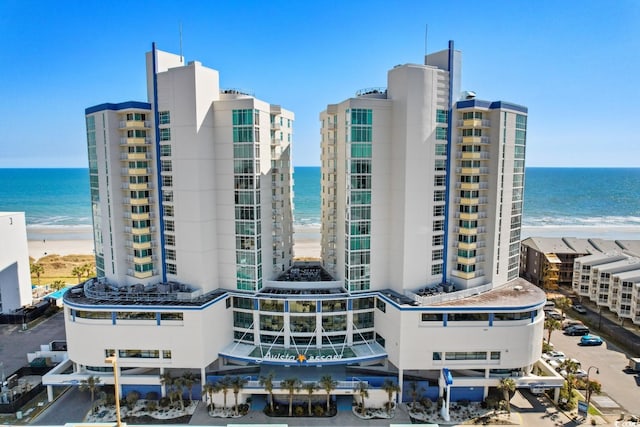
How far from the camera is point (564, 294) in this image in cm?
7106

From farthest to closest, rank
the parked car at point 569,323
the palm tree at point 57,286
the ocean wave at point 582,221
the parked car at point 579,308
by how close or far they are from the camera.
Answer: the ocean wave at point 582,221, the palm tree at point 57,286, the parked car at point 579,308, the parked car at point 569,323

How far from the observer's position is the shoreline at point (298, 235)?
116 meters

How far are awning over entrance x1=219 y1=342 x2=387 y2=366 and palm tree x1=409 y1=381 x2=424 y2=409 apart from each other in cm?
405

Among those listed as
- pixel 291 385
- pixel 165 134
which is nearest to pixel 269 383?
pixel 291 385

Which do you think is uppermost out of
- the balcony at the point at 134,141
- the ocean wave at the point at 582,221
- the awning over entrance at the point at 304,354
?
the balcony at the point at 134,141

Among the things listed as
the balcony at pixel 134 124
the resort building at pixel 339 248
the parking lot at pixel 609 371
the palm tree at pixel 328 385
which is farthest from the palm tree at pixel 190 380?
the parking lot at pixel 609 371

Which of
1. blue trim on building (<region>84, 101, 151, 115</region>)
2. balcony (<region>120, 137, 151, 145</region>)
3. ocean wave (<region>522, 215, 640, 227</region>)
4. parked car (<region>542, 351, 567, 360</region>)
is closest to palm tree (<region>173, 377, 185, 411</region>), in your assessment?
balcony (<region>120, 137, 151, 145</region>)

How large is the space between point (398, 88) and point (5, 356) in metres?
60.9

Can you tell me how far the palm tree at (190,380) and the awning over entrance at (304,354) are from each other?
3.57m

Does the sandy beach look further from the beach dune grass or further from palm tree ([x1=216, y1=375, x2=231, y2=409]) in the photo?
palm tree ([x1=216, y1=375, x2=231, y2=409])

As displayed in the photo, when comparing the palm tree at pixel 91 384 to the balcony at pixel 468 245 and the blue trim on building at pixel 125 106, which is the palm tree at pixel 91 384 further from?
the balcony at pixel 468 245

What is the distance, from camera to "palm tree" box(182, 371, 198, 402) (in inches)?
1540

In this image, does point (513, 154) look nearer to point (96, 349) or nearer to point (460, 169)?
point (460, 169)

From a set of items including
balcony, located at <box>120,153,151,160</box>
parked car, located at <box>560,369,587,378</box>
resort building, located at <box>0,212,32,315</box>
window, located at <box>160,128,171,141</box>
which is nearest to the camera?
window, located at <box>160,128,171,141</box>
